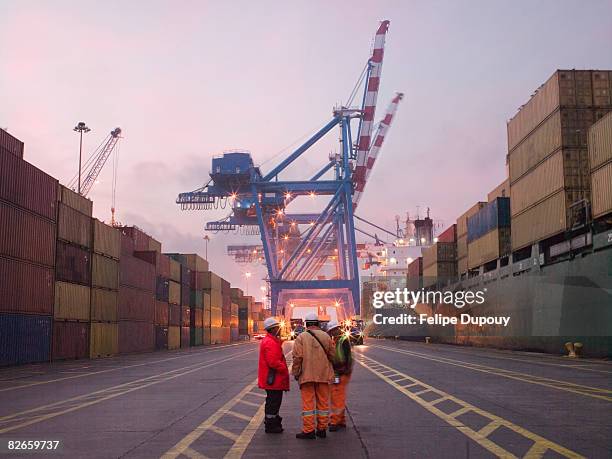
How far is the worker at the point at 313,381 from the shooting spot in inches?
354

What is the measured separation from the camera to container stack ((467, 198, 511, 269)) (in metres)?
47.7

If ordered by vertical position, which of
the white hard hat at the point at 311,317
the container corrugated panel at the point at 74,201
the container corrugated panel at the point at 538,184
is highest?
the container corrugated panel at the point at 538,184

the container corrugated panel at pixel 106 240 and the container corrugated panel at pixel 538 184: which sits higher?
the container corrugated panel at pixel 538 184

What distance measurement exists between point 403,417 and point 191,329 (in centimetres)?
6086

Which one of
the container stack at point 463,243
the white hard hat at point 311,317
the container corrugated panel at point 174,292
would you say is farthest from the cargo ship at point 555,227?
the container corrugated panel at point 174,292

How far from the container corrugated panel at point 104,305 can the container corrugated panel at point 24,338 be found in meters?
6.64

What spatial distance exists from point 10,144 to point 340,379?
26906 mm

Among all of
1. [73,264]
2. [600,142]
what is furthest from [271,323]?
[73,264]

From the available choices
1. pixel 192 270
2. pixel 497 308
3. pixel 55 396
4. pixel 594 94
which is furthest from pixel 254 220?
pixel 55 396

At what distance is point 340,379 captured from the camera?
31.8 ft

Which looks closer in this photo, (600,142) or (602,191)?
(602,191)

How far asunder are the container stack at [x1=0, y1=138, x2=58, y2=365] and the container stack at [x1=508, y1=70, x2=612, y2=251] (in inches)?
1040

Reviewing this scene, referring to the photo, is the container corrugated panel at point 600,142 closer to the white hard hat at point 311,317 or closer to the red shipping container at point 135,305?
the white hard hat at point 311,317

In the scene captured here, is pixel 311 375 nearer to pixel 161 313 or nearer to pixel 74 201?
pixel 74 201
